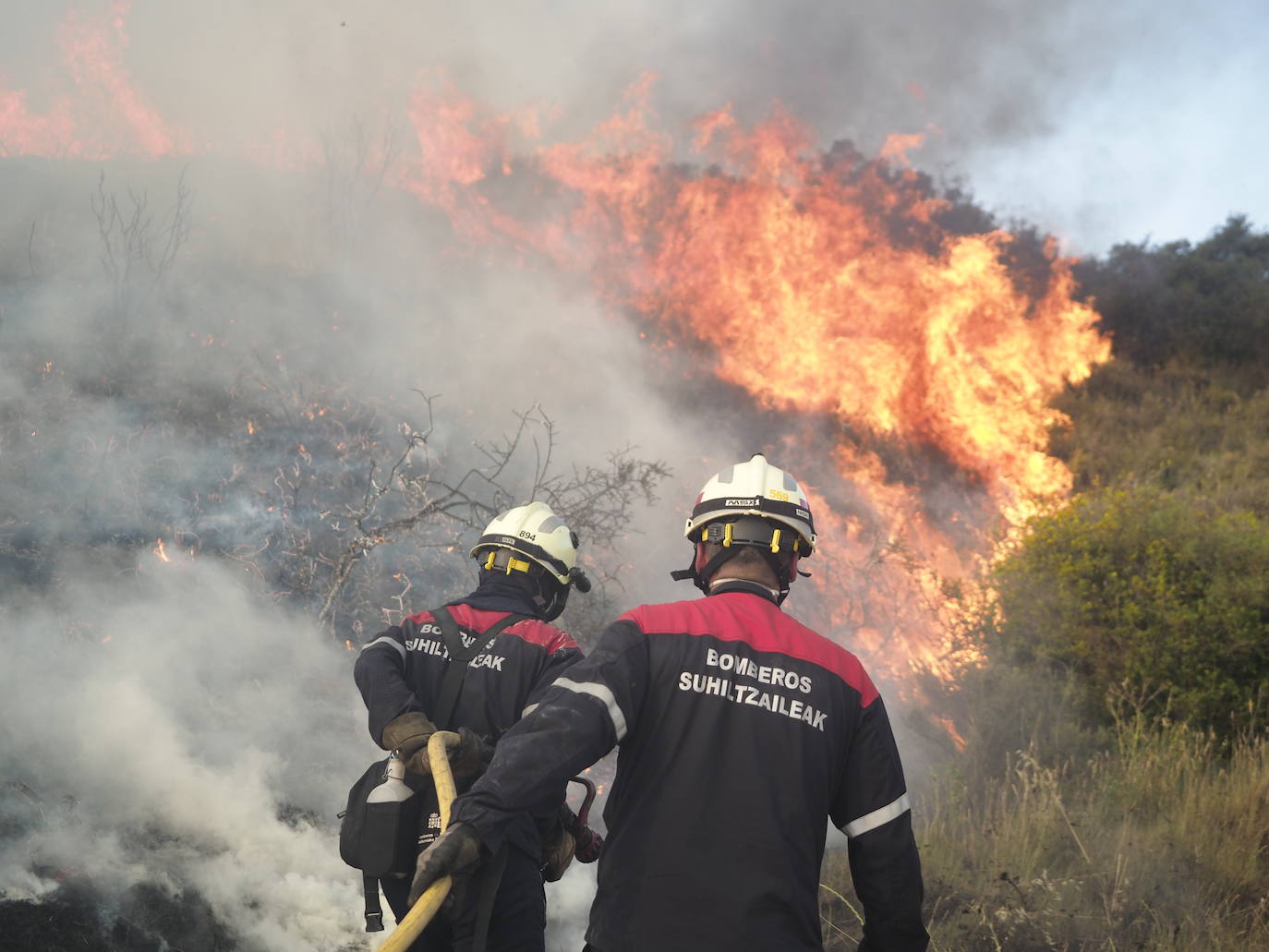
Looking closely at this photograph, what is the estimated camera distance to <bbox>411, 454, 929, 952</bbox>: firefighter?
88.0 inches

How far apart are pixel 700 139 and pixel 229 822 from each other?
47.6 feet

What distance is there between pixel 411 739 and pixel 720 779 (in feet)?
4.25

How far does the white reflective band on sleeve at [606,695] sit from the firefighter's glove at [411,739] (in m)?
1.05

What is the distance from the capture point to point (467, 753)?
3.08 metres

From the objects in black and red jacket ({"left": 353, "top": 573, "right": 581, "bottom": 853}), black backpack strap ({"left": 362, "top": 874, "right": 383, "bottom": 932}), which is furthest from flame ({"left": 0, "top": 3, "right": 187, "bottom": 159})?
black backpack strap ({"left": 362, "top": 874, "right": 383, "bottom": 932})

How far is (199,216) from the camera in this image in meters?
18.2

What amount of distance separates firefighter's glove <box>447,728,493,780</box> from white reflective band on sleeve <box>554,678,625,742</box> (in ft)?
2.96

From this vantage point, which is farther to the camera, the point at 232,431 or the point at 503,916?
the point at 232,431

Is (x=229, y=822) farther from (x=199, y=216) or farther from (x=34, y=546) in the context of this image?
(x=199, y=216)

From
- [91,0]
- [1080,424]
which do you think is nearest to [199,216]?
[91,0]

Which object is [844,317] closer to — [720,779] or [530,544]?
[530,544]

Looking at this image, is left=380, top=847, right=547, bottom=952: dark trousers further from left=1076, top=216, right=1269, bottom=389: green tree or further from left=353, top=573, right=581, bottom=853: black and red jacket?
left=1076, top=216, right=1269, bottom=389: green tree

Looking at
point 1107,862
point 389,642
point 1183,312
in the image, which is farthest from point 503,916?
point 1183,312

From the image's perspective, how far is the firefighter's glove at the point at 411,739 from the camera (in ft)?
10.3
